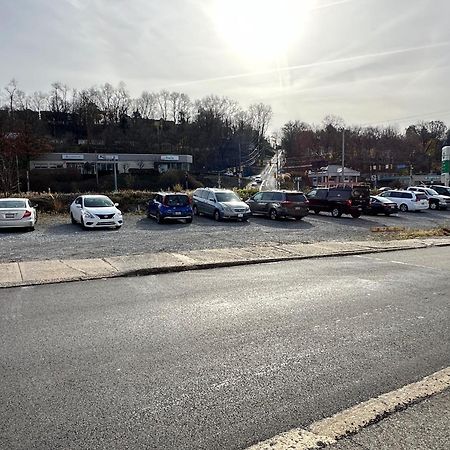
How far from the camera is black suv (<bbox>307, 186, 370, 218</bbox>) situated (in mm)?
27234

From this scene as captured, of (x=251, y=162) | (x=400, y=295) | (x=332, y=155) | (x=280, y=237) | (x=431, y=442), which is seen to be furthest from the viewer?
(x=251, y=162)

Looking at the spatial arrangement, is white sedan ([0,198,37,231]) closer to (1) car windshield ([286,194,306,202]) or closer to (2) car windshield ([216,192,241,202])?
(2) car windshield ([216,192,241,202])

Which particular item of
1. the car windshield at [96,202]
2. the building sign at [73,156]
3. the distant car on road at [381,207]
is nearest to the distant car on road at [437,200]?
the distant car on road at [381,207]

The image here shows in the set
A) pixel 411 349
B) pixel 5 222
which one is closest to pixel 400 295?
pixel 411 349

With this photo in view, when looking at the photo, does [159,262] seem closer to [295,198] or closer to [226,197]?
[226,197]

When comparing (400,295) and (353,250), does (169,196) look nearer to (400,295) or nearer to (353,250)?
(353,250)

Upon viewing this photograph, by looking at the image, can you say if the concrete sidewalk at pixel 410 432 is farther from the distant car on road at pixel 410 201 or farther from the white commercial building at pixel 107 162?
the white commercial building at pixel 107 162

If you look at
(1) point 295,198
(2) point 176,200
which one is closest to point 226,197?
(2) point 176,200

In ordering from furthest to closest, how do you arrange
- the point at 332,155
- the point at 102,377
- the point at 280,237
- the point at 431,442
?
1. the point at 332,155
2. the point at 280,237
3. the point at 102,377
4. the point at 431,442

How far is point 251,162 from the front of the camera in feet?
427

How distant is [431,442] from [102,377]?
9.34 ft

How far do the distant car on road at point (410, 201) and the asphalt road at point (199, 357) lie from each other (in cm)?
2775

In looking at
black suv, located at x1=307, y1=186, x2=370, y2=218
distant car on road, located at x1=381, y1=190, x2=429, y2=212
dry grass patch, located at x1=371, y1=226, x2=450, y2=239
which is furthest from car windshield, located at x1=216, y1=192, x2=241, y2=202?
distant car on road, located at x1=381, y1=190, x2=429, y2=212

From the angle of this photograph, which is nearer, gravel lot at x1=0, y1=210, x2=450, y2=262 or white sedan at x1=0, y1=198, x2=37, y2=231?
gravel lot at x1=0, y1=210, x2=450, y2=262
